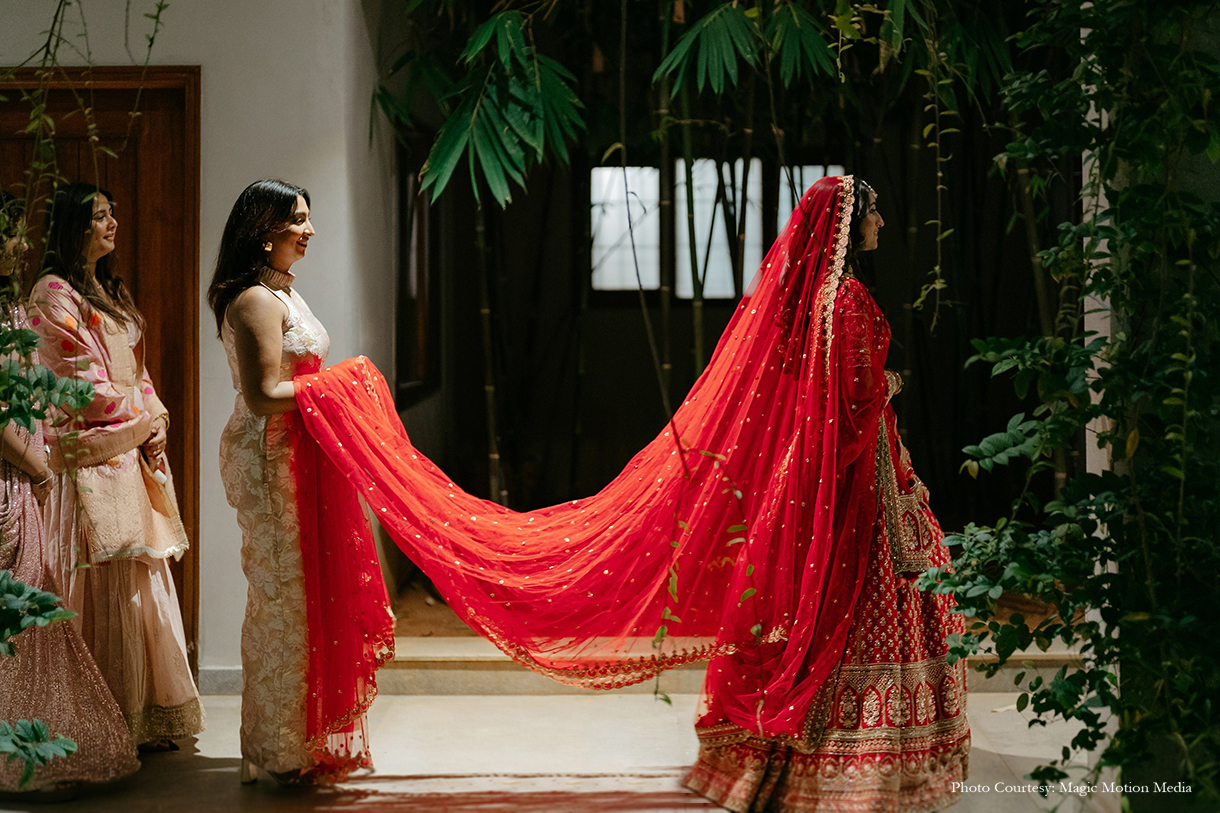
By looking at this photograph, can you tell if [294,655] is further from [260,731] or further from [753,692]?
[753,692]

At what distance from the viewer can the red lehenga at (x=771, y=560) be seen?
2.58 meters

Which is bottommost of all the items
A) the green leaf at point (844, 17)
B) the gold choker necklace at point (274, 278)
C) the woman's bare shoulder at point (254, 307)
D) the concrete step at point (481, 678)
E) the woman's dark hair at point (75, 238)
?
the concrete step at point (481, 678)

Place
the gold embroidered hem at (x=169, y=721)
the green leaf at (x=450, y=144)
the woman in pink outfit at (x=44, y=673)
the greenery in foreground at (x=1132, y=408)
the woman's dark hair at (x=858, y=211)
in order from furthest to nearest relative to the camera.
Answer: the green leaf at (x=450, y=144) < the gold embroidered hem at (x=169, y=721) < the woman in pink outfit at (x=44, y=673) < the woman's dark hair at (x=858, y=211) < the greenery in foreground at (x=1132, y=408)

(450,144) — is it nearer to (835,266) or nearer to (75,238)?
(75,238)

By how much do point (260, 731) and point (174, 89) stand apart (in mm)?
2135

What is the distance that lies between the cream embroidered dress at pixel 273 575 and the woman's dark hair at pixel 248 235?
2.1 inches

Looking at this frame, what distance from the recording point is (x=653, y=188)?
18.9ft

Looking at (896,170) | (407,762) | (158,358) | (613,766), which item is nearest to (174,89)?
(158,358)

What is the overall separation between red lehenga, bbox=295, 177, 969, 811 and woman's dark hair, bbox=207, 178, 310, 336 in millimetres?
296

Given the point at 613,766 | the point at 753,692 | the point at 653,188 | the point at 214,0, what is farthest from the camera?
the point at 653,188

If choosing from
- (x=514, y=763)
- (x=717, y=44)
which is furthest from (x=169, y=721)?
(x=717, y=44)

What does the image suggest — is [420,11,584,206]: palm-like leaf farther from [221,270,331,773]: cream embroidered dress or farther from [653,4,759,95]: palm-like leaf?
[221,270,331,773]: cream embroidered dress

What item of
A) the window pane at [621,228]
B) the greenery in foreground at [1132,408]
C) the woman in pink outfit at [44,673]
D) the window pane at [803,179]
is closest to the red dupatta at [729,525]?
the greenery in foreground at [1132,408]

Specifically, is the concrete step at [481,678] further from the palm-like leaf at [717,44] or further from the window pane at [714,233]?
the window pane at [714,233]
